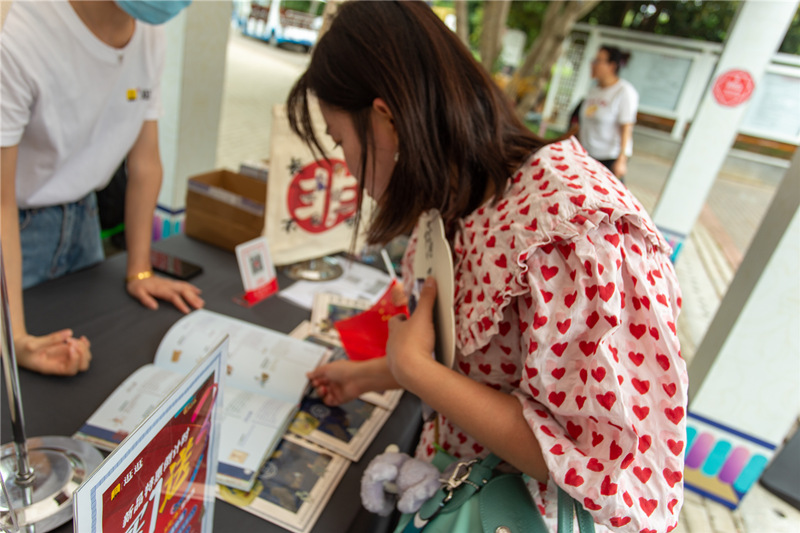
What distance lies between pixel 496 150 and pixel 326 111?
31 centimetres

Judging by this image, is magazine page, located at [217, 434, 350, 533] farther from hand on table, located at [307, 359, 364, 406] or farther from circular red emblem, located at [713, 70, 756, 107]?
circular red emblem, located at [713, 70, 756, 107]

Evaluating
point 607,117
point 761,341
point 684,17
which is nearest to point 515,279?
point 761,341

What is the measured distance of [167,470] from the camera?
498mm

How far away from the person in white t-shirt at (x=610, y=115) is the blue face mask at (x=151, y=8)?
4106 millimetres

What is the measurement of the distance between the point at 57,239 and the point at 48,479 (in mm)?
784

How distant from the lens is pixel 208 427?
0.60m

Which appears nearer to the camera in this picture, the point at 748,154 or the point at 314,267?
the point at 314,267

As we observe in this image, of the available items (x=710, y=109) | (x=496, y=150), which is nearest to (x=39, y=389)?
(x=496, y=150)

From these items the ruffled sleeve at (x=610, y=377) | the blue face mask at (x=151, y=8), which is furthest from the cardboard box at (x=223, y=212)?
the ruffled sleeve at (x=610, y=377)

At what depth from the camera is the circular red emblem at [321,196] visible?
1493 mm

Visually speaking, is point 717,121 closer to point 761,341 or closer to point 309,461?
point 761,341

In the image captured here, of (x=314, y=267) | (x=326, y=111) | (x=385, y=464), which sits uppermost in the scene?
(x=326, y=111)

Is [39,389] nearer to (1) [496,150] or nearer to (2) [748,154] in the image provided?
(1) [496,150]

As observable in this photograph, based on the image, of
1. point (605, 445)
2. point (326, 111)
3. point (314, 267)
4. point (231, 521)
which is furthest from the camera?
point (314, 267)
